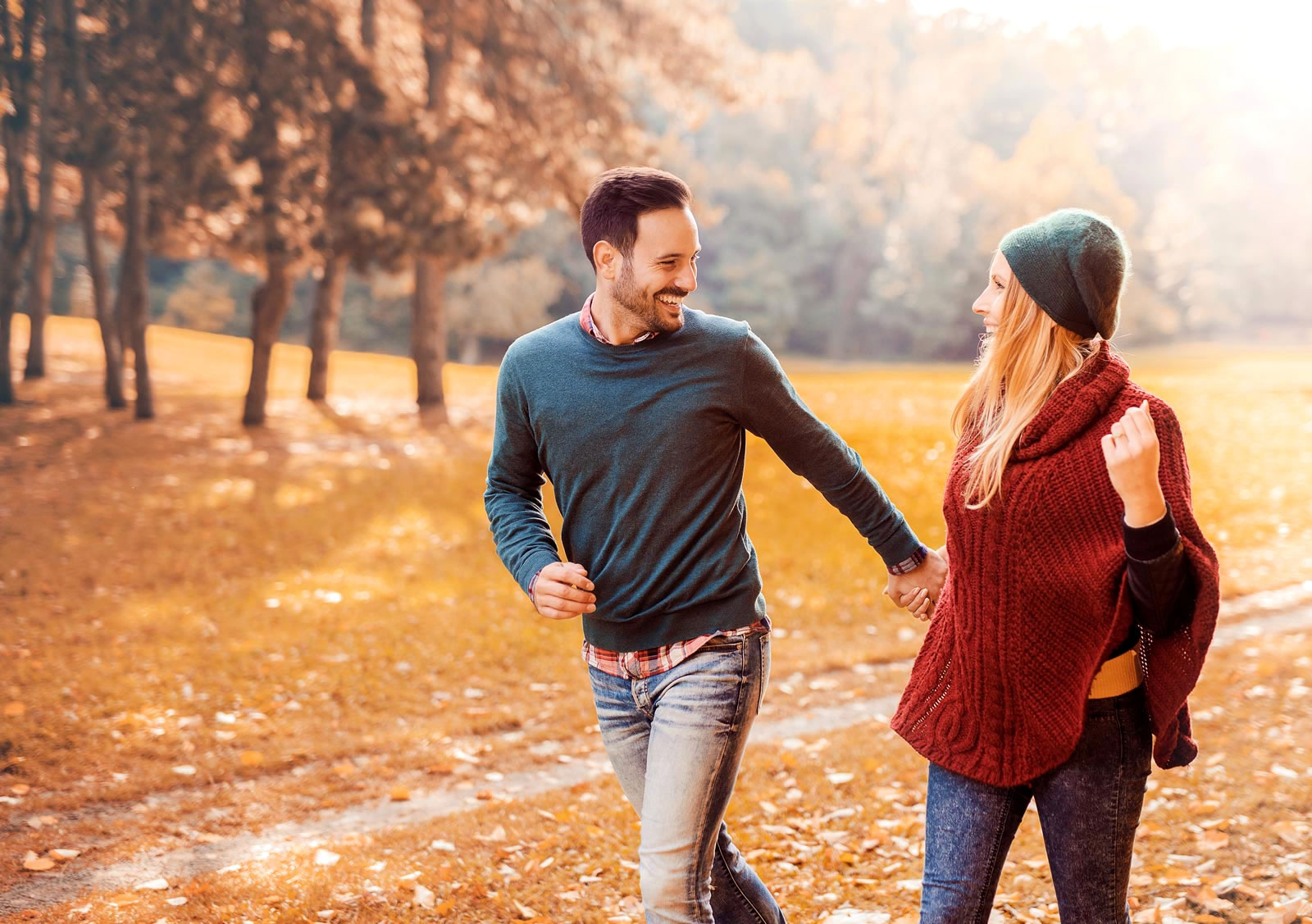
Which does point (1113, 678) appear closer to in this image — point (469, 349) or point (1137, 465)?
point (1137, 465)

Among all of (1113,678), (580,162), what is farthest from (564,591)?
(580,162)

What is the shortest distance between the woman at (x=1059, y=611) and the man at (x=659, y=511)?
0.56m

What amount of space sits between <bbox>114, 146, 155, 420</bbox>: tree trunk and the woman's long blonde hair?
14.7 metres

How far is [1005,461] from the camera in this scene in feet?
8.82

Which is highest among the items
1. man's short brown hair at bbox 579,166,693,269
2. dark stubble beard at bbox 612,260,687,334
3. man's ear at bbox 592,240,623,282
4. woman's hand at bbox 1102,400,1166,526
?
man's short brown hair at bbox 579,166,693,269

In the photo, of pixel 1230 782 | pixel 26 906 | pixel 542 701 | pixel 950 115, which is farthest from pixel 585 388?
pixel 950 115

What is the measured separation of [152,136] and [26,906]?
12277 mm

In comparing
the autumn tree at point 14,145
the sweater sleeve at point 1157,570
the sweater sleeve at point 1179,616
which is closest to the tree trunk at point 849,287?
the autumn tree at point 14,145

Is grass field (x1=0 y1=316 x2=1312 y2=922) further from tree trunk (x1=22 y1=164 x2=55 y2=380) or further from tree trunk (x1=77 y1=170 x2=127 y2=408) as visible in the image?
tree trunk (x1=22 y1=164 x2=55 y2=380)

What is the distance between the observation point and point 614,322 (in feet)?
10.1

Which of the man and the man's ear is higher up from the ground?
the man's ear

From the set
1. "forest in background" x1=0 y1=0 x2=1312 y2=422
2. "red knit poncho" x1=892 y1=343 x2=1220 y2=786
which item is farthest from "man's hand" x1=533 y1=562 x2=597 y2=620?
"forest in background" x1=0 y1=0 x2=1312 y2=422

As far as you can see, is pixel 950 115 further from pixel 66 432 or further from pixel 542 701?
pixel 542 701

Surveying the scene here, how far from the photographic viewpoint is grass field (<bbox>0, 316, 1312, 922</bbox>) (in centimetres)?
685
